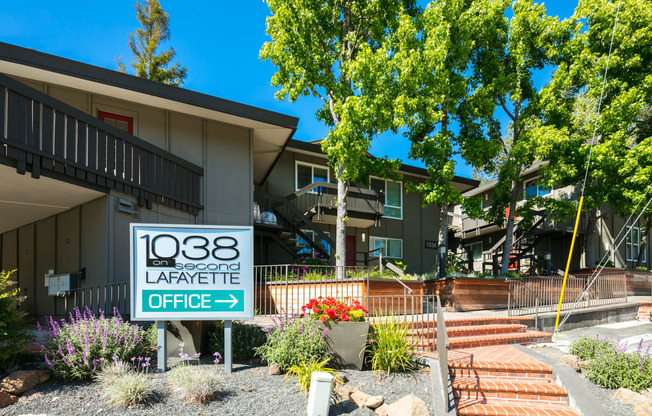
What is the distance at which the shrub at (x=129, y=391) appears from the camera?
18.5 feet

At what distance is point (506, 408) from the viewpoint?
6477 millimetres

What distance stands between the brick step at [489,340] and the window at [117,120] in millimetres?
9415

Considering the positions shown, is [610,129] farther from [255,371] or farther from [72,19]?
[72,19]

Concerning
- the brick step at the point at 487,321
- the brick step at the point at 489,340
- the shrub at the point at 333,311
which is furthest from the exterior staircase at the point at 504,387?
the shrub at the point at 333,311

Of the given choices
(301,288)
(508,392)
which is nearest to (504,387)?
(508,392)

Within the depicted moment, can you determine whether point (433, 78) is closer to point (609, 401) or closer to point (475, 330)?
point (475, 330)

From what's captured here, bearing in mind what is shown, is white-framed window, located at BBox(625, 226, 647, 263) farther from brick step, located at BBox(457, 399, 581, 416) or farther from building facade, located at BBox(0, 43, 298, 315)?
brick step, located at BBox(457, 399, 581, 416)

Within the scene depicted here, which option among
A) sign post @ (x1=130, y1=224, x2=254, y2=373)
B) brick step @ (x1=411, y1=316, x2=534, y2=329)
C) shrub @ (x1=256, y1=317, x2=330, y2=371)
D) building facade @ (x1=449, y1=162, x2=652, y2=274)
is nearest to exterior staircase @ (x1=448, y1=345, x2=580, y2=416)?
brick step @ (x1=411, y1=316, x2=534, y2=329)

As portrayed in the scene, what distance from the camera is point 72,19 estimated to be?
2528 centimetres

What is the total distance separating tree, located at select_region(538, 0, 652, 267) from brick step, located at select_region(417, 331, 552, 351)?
8.41 meters

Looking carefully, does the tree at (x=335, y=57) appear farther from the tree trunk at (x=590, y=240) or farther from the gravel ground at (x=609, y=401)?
the tree trunk at (x=590, y=240)

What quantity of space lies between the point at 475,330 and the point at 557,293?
6.05 meters

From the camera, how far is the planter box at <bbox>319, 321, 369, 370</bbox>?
23.9ft

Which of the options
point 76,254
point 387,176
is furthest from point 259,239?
point 76,254
